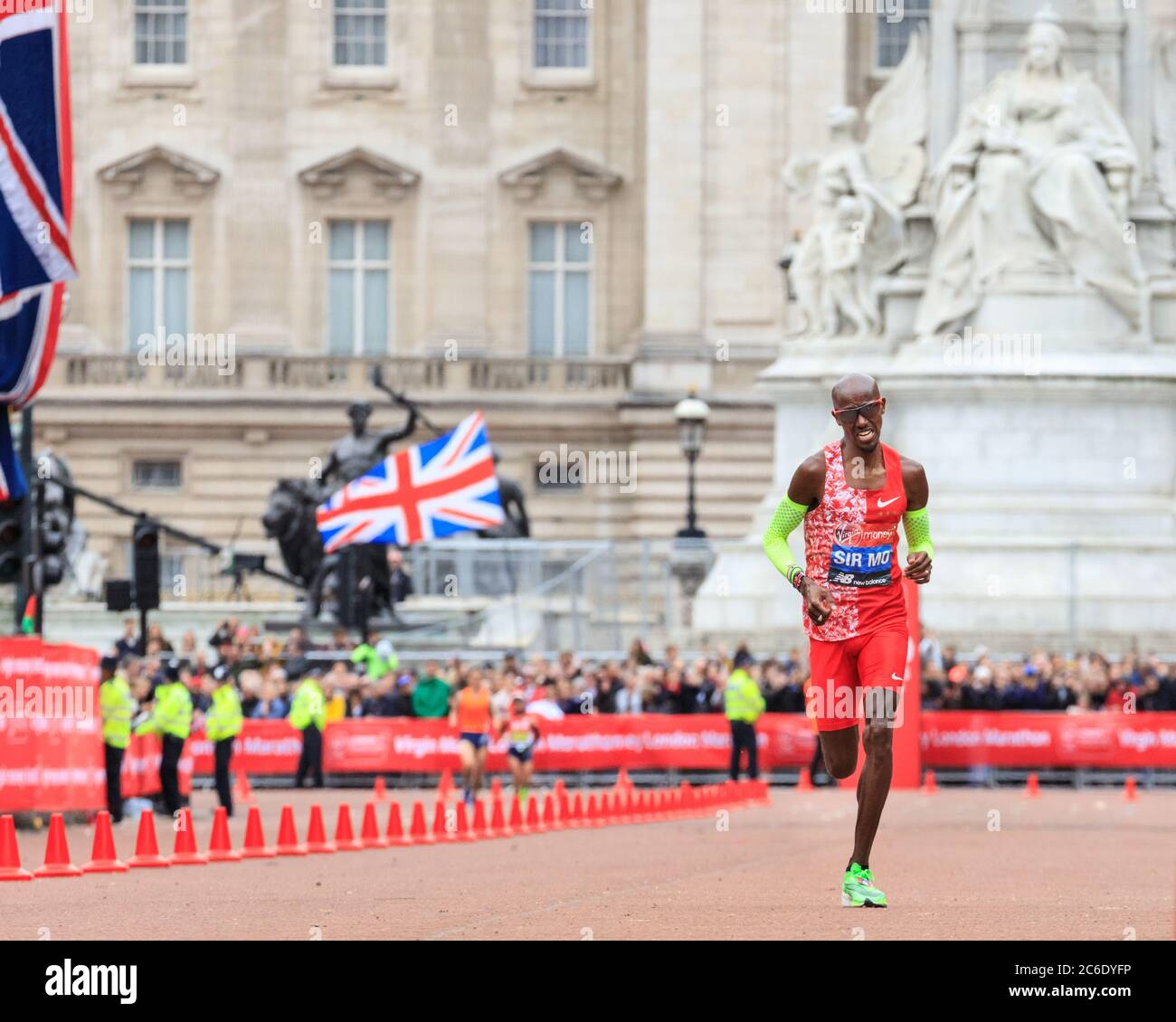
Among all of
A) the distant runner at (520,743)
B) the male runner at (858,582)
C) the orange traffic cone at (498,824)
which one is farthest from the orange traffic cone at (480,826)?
the male runner at (858,582)

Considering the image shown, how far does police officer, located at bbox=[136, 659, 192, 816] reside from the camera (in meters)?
27.1

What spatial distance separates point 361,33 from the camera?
64562 mm

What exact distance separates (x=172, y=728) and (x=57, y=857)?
30.2ft

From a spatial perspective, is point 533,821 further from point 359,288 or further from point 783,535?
point 359,288

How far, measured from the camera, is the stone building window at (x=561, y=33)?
211ft

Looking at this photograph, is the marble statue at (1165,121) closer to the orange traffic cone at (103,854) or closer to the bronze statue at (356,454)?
the bronze statue at (356,454)

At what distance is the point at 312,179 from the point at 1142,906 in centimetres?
5135

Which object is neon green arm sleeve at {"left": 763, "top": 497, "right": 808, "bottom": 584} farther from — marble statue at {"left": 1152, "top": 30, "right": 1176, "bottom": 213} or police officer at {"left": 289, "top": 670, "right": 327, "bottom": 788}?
marble statue at {"left": 1152, "top": 30, "right": 1176, "bottom": 213}

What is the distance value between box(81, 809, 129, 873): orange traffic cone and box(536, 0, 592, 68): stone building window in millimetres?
47088

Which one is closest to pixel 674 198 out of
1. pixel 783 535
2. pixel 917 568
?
pixel 783 535

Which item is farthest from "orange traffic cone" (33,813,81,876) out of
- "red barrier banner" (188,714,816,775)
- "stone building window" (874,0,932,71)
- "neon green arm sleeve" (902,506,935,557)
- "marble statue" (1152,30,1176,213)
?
"stone building window" (874,0,932,71)
